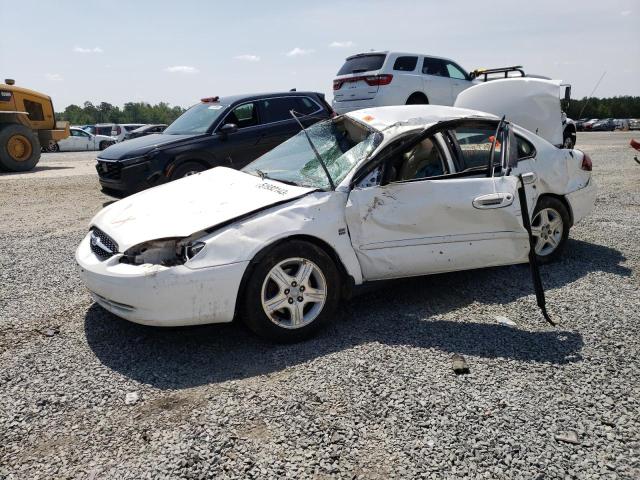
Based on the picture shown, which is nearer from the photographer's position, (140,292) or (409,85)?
(140,292)

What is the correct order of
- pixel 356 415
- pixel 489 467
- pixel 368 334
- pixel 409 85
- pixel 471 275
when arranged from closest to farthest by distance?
pixel 489 467
pixel 356 415
pixel 368 334
pixel 471 275
pixel 409 85

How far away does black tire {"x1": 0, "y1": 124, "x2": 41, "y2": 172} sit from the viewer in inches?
542

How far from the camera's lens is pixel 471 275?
499 centimetres

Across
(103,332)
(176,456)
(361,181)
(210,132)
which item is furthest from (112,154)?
(176,456)

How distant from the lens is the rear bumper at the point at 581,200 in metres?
5.27

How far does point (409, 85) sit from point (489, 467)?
36.1 feet

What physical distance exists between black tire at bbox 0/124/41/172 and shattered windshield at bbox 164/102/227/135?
7111 mm

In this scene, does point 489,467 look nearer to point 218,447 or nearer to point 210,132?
point 218,447

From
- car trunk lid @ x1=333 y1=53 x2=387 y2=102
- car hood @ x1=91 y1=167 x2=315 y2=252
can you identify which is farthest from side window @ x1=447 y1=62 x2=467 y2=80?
car hood @ x1=91 y1=167 x2=315 y2=252

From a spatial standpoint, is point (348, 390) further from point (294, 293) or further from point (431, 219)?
point (431, 219)

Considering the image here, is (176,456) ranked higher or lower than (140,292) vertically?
lower

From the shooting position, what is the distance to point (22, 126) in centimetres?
1406

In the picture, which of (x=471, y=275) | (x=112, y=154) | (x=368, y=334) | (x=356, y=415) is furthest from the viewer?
(x=112, y=154)

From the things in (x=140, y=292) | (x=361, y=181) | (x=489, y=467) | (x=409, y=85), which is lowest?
(x=489, y=467)
